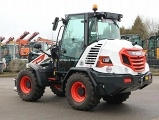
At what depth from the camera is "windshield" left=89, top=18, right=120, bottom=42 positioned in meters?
8.88

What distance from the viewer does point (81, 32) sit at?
8992 mm

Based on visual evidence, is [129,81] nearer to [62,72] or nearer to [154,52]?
[62,72]

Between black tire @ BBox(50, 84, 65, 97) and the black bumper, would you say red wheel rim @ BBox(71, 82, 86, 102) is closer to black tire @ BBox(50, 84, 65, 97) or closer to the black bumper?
the black bumper

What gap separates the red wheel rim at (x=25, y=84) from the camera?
10.1 meters

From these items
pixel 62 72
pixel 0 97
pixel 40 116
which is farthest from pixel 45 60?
pixel 40 116

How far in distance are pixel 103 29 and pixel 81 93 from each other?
6.04 ft

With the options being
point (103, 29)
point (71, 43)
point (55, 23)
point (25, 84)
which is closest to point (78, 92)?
point (71, 43)

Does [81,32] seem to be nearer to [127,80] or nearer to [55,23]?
[55,23]

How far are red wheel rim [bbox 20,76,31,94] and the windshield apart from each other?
2.54 metres

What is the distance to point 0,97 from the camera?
1084 cm

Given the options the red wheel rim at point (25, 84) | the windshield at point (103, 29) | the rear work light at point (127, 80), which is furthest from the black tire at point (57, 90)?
the rear work light at point (127, 80)

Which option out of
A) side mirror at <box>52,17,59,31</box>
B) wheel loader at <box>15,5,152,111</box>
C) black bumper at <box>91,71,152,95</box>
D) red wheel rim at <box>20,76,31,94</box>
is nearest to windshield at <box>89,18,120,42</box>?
wheel loader at <box>15,5,152,111</box>

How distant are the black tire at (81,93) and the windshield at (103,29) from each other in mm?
1143

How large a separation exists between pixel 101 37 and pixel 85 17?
2.23ft
